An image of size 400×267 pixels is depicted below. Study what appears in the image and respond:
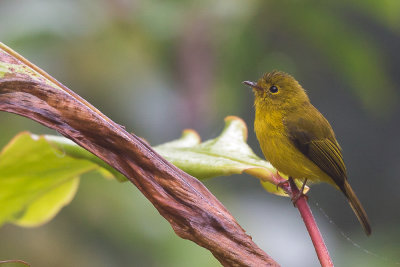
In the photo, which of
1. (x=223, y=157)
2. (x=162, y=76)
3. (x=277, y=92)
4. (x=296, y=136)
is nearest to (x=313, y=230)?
(x=223, y=157)

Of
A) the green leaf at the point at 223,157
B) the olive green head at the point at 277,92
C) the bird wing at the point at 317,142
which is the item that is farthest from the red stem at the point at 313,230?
the olive green head at the point at 277,92

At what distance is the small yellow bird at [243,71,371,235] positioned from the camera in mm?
1708

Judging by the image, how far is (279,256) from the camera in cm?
252

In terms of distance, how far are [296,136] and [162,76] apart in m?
1.41

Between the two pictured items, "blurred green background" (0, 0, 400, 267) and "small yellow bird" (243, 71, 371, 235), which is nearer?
"small yellow bird" (243, 71, 371, 235)

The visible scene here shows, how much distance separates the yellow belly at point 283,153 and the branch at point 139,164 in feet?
2.30

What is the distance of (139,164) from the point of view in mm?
917

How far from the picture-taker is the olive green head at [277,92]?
6.45 ft

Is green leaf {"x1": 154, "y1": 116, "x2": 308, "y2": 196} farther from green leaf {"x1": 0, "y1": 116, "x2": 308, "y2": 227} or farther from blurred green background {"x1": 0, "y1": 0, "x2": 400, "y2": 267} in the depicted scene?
blurred green background {"x1": 0, "y1": 0, "x2": 400, "y2": 267}

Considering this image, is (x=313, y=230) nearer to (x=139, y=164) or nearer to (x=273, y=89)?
(x=139, y=164)

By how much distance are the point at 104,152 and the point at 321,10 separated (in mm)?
2165

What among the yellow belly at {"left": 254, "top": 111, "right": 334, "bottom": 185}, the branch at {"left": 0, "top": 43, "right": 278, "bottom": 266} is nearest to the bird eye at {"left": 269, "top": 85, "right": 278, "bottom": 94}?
the yellow belly at {"left": 254, "top": 111, "right": 334, "bottom": 185}

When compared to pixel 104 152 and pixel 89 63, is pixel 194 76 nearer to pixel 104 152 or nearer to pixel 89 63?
pixel 89 63

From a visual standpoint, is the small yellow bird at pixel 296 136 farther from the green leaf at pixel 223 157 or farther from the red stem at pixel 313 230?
the red stem at pixel 313 230
